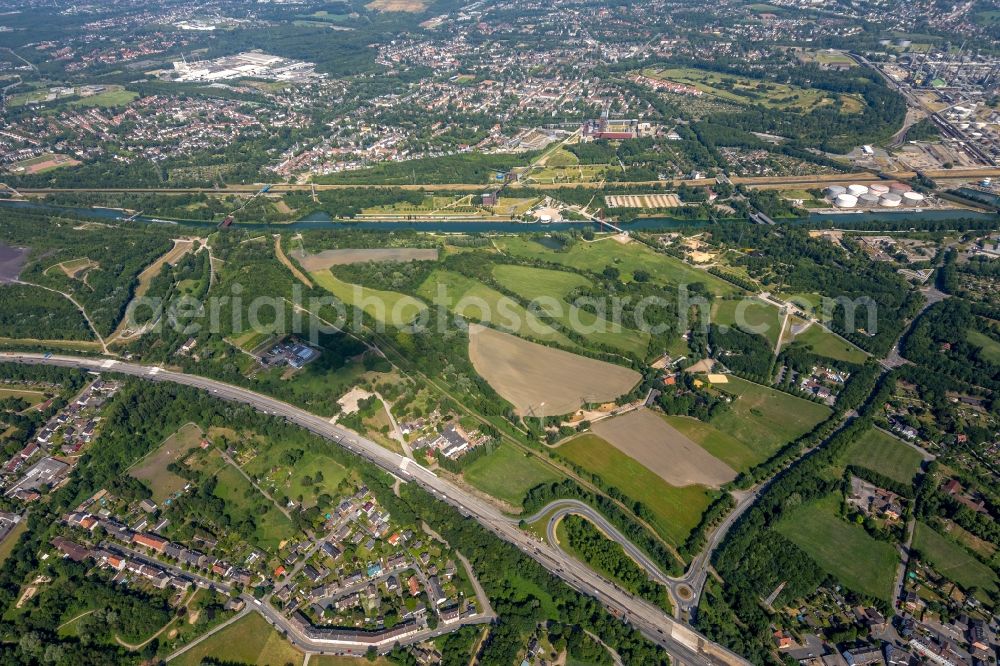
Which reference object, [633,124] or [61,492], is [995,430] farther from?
[633,124]

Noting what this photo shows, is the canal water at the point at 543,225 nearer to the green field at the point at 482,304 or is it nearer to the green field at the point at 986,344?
the green field at the point at 482,304

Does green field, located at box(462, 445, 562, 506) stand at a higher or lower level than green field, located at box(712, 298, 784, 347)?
lower

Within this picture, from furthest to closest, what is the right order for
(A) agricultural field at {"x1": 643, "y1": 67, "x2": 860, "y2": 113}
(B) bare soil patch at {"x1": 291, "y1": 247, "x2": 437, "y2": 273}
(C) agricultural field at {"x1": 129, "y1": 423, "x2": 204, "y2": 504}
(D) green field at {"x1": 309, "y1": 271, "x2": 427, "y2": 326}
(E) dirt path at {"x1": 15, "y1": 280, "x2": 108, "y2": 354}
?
(A) agricultural field at {"x1": 643, "y1": 67, "x2": 860, "y2": 113}, (B) bare soil patch at {"x1": 291, "y1": 247, "x2": 437, "y2": 273}, (D) green field at {"x1": 309, "y1": 271, "x2": 427, "y2": 326}, (E) dirt path at {"x1": 15, "y1": 280, "x2": 108, "y2": 354}, (C) agricultural field at {"x1": 129, "y1": 423, "x2": 204, "y2": 504}

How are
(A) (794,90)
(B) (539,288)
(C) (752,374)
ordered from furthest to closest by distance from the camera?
(A) (794,90)
(B) (539,288)
(C) (752,374)

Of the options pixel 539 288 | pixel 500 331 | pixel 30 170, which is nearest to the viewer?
pixel 500 331

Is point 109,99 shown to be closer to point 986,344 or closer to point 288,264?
point 288,264

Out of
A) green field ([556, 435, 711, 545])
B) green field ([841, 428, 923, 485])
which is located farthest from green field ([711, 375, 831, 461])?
green field ([556, 435, 711, 545])

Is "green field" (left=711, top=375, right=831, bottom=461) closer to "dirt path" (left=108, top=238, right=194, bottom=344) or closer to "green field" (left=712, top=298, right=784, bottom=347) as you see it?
"green field" (left=712, top=298, right=784, bottom=347)

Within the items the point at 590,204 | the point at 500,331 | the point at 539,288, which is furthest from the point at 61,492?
the point at 590,204

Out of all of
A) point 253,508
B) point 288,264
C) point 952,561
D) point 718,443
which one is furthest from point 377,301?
point 952,561
